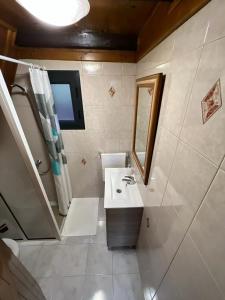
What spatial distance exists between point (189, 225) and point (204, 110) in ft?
1.42

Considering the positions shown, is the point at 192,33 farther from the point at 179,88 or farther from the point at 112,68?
the point at 112,68

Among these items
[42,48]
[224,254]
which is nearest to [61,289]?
[224,254]

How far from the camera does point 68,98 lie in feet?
5.14

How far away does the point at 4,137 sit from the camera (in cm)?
108

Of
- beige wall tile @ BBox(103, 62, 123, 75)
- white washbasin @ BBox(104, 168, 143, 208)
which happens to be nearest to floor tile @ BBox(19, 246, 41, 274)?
white washbasin @ BBox(104, 168, 143, 208)

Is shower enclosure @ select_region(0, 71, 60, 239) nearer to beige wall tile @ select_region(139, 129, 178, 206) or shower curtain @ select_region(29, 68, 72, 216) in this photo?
shower curtain @ select_region(29, 68, 72, 216)

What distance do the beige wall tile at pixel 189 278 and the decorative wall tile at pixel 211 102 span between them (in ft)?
1.54

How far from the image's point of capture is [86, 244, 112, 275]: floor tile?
4.49ft

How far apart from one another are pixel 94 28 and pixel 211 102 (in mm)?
1353

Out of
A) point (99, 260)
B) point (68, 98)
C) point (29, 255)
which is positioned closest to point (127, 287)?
→ point (99, 260)

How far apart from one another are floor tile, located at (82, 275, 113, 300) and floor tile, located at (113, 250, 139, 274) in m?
0.12

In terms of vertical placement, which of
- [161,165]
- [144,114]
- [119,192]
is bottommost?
[119,192]

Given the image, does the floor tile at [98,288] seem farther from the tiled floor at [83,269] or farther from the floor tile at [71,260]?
the floor tile at [71,260]

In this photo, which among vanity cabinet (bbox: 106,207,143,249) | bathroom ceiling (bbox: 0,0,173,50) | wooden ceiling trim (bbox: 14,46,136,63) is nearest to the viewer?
bathroom ceiling (bbox: 0,0,173,50)
